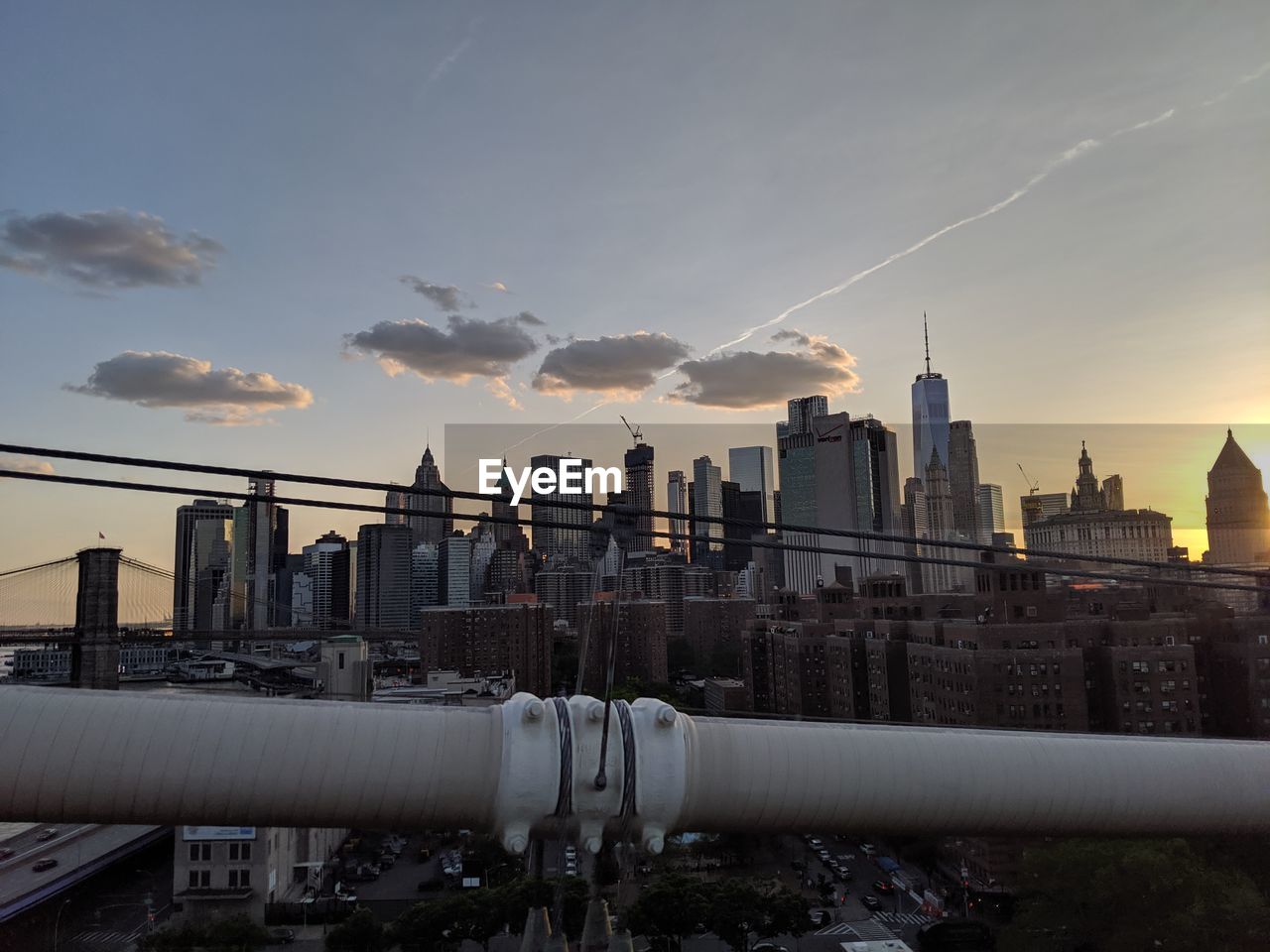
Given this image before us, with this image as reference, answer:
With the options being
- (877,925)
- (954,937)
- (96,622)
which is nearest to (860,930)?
(877,925)

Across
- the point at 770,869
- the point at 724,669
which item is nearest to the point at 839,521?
the point at 724,669

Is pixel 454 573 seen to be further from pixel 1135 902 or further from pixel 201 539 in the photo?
A: pixel 1135 902

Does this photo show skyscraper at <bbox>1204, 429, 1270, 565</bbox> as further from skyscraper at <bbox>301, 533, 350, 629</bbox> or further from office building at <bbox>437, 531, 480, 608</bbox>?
skyscraper at <bbox>301, 533, 350, 629</bbox>

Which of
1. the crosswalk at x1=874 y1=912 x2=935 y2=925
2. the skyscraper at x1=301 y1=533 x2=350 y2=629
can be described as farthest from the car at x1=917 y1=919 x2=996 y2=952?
the skyscraper at x1=301 y1=533 x2=350 y2=629

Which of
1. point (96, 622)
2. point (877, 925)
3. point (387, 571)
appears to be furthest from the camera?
point (387, 571)

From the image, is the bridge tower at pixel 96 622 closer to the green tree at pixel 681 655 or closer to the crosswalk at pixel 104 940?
the crosswalk at pixel 104 940

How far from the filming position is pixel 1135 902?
1512 cm

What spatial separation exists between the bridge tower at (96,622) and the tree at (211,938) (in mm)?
16789

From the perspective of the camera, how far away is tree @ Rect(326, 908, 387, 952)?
19484mm

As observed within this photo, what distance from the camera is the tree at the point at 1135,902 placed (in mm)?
13359

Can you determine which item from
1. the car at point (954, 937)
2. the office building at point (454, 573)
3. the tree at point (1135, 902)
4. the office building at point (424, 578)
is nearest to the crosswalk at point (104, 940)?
the car at point (954, 937)

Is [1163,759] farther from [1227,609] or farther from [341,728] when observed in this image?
[1227,609]

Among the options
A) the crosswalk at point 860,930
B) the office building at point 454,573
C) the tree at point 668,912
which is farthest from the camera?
the office building at point 454,573

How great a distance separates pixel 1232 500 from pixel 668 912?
111m
